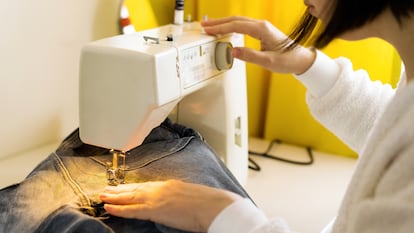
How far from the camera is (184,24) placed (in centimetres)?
100

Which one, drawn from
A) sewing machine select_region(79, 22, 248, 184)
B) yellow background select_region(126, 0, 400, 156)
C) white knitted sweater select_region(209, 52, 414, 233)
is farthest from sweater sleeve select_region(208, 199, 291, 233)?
yellow background select_region(126, 0, 400, 156)

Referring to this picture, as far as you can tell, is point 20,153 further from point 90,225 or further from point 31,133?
point 90,225

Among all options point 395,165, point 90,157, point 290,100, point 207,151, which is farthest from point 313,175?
point 395,165

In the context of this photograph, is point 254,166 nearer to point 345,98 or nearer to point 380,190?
point 345,98

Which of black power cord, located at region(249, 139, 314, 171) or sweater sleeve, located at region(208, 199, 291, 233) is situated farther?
black power cord, located at region(249, 139, 314, 171)

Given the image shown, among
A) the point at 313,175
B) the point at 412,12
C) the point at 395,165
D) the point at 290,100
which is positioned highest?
the point at 412,12

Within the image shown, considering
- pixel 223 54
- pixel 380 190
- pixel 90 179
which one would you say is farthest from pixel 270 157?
pixel 380 190

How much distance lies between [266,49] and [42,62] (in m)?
0.47

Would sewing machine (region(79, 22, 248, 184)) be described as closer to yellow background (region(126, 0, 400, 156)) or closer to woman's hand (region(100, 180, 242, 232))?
woman's hand (region(100, 180, 242, 232))

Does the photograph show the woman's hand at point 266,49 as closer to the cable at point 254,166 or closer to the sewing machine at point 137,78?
the sewing machine at point 137,78

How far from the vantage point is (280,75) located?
133 centimetres

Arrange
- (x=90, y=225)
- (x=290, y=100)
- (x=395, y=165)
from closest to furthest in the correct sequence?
(x=395, y=165) → (x=90, y=225) → (x=290, y=100)

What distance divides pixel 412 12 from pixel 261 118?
0.86 m

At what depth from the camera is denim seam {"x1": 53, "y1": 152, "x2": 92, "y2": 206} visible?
2.47 ft
